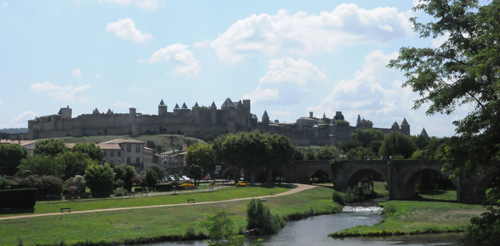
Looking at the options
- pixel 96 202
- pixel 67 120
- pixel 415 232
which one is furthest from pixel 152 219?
pixel 67 120

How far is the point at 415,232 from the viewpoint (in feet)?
93.5

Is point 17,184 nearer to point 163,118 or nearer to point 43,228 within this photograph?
point 43,228

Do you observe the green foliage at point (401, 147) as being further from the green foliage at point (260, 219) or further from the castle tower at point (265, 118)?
the castle tower at point (265, 118)

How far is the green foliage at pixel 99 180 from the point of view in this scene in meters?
38.2

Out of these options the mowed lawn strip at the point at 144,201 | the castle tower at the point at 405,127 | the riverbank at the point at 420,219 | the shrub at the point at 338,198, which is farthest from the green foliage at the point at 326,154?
the castle tower at the point at 405,127

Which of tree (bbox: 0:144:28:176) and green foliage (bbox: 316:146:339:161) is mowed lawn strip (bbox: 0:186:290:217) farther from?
tree (bbox: 0:144:28:176)

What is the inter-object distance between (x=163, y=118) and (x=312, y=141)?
45911 mm

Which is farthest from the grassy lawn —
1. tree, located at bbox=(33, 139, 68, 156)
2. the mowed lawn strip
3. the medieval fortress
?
the medieval fortress

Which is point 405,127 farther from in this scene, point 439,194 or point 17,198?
point 17,198

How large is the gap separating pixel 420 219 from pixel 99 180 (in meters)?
24.4

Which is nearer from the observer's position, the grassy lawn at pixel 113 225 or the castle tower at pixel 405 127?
the grassy lawn at pixel 113 225

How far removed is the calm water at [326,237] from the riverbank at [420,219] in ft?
3.24

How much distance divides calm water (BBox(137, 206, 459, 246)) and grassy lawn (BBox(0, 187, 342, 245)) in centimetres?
174

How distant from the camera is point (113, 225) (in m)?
27.1
